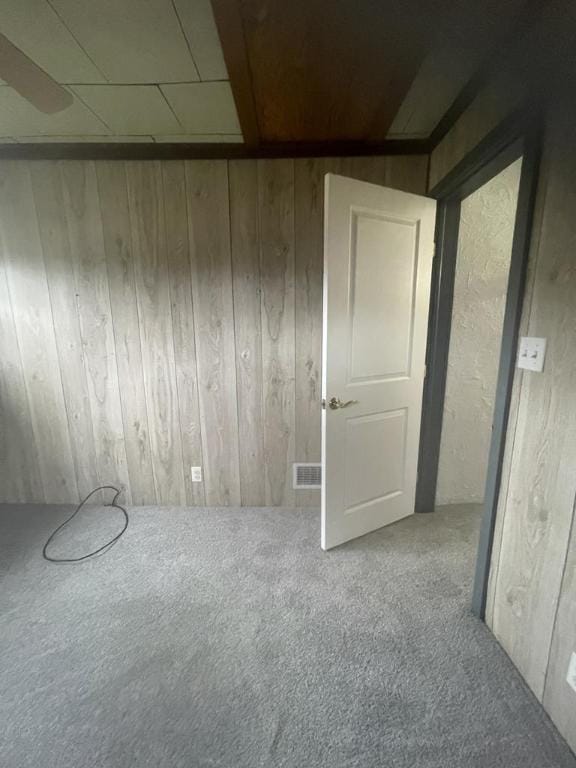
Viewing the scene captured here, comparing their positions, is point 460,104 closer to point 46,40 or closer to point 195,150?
point 195,150

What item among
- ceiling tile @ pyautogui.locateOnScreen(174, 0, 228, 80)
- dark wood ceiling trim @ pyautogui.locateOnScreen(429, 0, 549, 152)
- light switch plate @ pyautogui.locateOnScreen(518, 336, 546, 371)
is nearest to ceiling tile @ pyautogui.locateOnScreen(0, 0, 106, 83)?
ceiling tile @ pyautogui.locateOnScreen(174, 0, 228, 80)

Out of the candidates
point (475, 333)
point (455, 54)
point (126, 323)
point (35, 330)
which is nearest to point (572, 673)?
point (475, 333)

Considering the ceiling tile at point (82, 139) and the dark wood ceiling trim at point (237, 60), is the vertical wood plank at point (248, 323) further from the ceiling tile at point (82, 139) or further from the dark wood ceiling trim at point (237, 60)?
the ceiling tile at point (82, 139)

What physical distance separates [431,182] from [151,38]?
57.2 inches

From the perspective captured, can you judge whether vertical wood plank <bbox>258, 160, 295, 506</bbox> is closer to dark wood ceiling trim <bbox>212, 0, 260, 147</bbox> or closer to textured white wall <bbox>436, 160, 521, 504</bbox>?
dark wood ceiling trim <bbox>212, 0, 260, 147</bbox>

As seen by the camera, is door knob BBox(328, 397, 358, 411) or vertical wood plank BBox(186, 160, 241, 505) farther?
vertical wood plank BBox(186, 160, 241, 505)

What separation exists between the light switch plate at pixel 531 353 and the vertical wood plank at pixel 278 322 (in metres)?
1.21

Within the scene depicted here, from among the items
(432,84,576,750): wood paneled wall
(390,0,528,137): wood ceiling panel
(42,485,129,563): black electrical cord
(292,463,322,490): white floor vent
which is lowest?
(42,485,129,563): black electrical cord

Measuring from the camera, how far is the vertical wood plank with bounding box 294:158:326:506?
5.99 ft

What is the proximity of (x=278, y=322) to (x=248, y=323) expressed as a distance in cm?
19

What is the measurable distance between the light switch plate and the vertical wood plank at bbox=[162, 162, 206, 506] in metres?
1.70

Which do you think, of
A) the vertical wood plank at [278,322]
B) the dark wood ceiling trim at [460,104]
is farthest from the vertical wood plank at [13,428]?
the dark wood ceiling trim at [460,104]

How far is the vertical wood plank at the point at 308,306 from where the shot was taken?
1.83 metres

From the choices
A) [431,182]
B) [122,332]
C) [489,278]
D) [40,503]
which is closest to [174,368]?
[122,332]
